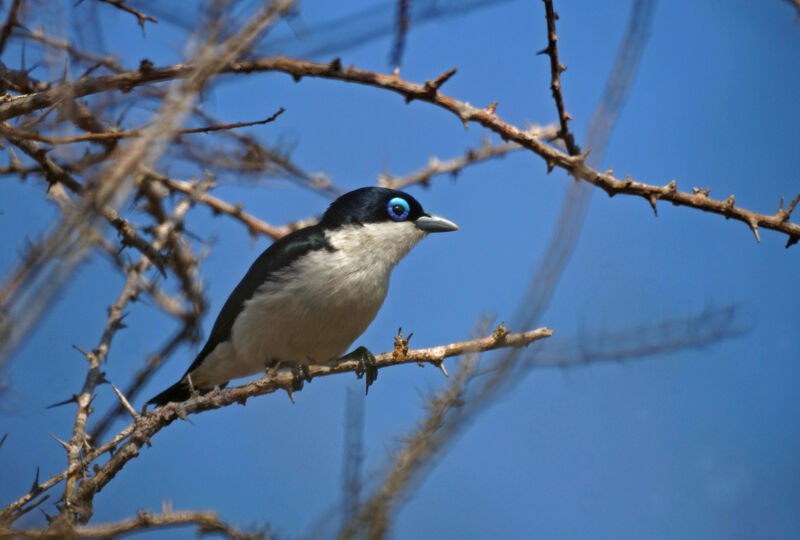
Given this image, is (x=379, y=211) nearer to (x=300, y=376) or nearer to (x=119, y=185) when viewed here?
(x=300, y=376)

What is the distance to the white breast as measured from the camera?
5.34 metres

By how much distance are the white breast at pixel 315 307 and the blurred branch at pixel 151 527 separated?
2.24m

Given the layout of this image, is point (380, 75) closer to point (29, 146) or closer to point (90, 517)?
point (29, 146)

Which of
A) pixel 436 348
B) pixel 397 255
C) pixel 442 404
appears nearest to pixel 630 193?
pixel 436 348

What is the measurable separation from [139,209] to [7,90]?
2.10m

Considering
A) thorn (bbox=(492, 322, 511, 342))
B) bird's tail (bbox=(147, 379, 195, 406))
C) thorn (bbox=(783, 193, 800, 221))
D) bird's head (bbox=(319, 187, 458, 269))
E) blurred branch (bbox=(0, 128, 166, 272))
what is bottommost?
thorn (bbox=(492, 322, 511, 342))

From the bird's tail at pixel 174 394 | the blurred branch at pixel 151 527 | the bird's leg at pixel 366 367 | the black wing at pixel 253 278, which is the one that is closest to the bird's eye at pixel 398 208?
the black wing at pixel 253 278

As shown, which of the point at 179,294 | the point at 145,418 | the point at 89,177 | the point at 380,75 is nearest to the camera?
the point at 89,177

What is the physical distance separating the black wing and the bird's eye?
566 mm

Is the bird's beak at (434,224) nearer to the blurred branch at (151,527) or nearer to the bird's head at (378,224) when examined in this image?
the bird's head at (378,224)

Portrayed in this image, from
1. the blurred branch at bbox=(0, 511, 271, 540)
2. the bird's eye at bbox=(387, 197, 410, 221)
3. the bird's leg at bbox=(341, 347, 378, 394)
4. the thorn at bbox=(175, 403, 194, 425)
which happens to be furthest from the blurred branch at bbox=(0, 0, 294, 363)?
the bird's eye at bbox=(387, 197, 410, 221)

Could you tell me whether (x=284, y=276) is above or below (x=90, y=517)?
above

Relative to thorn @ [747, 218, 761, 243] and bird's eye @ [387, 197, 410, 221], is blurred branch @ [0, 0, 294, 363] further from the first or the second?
bird's eye @ [387, 197, 410, 221]

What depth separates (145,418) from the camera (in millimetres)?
3939
